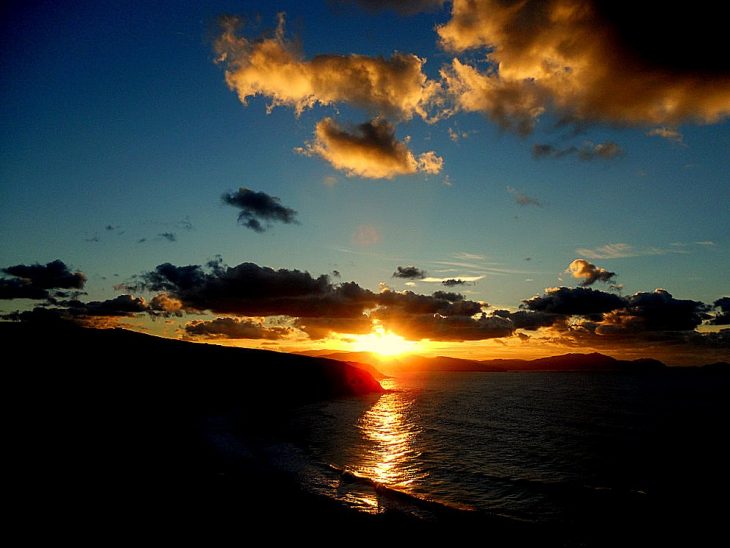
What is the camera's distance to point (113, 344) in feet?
322

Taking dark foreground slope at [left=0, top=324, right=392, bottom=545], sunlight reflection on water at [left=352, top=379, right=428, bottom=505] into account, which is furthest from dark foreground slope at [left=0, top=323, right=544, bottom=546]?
sunlight reflection on water at [left=352, top=379, right=428, bottom=505]

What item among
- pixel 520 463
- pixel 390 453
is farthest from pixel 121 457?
pixel 520 463

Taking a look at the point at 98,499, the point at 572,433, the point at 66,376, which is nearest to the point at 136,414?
the point at 66,376

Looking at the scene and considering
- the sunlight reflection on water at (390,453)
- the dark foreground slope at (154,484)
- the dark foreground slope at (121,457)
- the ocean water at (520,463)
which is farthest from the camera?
the sunlight reflection on water at (390,453)

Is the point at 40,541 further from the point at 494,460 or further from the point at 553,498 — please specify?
the point at 494,460

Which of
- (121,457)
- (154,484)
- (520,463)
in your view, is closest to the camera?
(154,484)

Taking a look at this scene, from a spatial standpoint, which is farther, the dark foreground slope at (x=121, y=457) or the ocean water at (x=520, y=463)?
the ocean water at (x=520, y=463)

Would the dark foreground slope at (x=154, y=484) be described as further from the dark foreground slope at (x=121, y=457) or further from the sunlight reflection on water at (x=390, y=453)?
the sunlight reflection on water at (x=390, y=453)

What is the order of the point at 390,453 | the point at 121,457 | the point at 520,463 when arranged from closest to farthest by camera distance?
the point at 121,457 → the point at 520,463 → the point at 390,453

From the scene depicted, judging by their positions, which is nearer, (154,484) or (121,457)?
(154,484)

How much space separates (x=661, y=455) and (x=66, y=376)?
87452 millimetres

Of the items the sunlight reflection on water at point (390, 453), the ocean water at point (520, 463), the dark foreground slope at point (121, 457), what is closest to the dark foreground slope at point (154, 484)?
the dark foreground slope at point (121, 457)

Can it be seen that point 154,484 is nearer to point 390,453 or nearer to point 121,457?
point 121,457

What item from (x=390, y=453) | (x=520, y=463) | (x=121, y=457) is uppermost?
(x=121, y=457)
